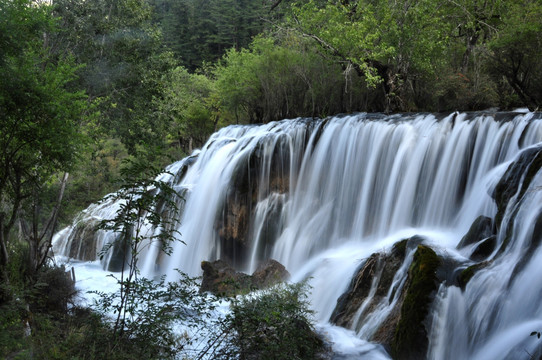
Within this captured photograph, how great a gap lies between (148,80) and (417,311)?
36.5ft

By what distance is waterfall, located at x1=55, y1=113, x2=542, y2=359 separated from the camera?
22.4 ft

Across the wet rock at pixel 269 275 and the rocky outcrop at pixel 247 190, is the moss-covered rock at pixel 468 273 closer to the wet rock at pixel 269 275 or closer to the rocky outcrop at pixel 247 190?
the wet rock at pixel 269 275

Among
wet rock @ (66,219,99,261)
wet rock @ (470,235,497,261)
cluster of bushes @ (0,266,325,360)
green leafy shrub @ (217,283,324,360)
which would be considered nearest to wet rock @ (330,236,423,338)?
wet rock @ (470,235,497,261)

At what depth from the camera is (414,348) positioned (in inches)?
274

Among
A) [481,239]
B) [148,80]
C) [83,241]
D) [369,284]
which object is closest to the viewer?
[481,239]

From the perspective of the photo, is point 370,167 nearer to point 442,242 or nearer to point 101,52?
point 442,242

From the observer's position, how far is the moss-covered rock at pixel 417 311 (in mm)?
6953

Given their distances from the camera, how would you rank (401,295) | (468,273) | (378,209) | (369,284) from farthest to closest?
(378,209) → (369,284) → (401,295) → (468,273)

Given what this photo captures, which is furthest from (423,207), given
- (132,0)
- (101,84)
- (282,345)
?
(132,0)

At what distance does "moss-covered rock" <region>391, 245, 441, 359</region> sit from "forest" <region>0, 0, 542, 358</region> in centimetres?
449

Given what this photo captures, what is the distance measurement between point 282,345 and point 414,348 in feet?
7.33

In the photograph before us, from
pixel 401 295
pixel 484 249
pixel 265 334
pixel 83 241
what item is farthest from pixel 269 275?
pixel 83 241

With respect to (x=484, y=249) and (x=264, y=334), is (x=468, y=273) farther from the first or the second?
(x=264, y=334)

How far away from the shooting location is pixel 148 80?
14508mm
